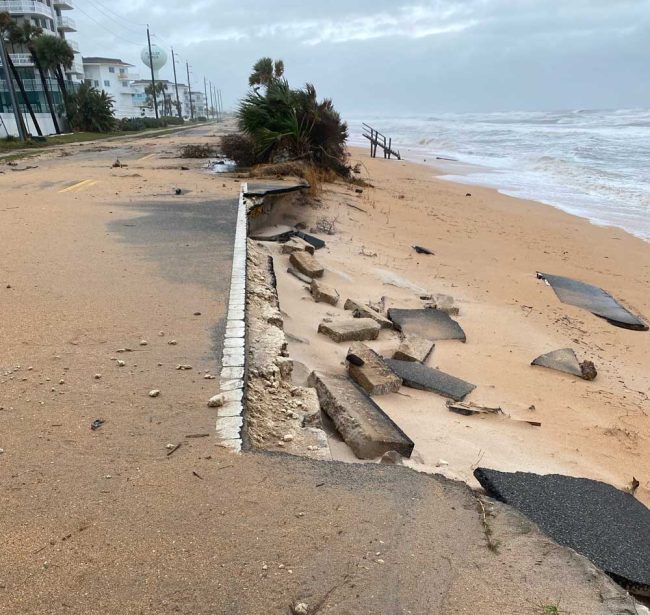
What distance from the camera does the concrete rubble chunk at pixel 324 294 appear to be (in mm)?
6387

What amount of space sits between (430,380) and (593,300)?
4361 mm

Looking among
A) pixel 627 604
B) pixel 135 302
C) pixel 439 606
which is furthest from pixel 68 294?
pixel 627 604

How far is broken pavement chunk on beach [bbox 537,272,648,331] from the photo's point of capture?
6965 millimetres

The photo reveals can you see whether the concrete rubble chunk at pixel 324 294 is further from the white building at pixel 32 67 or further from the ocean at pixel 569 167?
the white building at pixel 32 67

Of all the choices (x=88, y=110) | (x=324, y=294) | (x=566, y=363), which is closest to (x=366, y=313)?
(x=324, y=294)

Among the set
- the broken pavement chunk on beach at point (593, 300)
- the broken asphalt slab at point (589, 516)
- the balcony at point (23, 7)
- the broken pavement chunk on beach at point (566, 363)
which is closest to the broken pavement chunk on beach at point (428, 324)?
the broken pavement chunk on beach at point (566, 363)

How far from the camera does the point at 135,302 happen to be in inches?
176

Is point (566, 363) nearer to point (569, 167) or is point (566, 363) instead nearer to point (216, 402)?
point (216, 402)

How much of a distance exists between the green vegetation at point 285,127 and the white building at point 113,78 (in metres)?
75.9

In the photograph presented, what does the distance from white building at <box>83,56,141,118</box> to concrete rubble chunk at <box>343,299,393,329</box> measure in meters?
86.1

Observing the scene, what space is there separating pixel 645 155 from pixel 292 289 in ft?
83.8

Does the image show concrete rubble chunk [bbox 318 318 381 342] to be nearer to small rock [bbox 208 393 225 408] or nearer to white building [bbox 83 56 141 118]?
small rock [bbox 208 393 225 408]

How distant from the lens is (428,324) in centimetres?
614

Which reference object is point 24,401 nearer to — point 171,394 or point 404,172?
point 171,394
